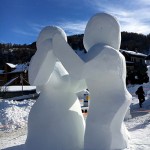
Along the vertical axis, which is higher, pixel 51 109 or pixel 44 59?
pixel 44 59

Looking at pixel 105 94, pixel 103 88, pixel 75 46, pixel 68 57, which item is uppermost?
pixel 75 46

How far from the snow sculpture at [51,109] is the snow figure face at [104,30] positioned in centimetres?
79

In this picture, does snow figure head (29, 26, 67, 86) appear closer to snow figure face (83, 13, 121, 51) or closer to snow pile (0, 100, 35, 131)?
snow figure face (83, 13, 121, 51)

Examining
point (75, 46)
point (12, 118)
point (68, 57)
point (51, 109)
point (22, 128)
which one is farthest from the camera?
point (75, 46)

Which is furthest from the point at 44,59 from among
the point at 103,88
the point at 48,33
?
the point at 103,88

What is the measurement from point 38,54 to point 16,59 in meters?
74.4

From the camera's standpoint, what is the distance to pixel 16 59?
3209 inches

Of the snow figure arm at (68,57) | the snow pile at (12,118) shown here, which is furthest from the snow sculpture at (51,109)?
the snow pile at (12,118)

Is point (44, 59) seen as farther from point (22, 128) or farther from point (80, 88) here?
point (22, 128)

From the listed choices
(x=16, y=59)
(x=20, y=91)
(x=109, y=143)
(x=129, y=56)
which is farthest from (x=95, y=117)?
(x=16, y=59)

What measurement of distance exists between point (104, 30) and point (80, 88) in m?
1.76

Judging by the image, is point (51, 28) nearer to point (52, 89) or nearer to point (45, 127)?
point (52, 89)

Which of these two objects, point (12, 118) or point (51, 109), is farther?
point (12, 118)

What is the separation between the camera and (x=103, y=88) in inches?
319
